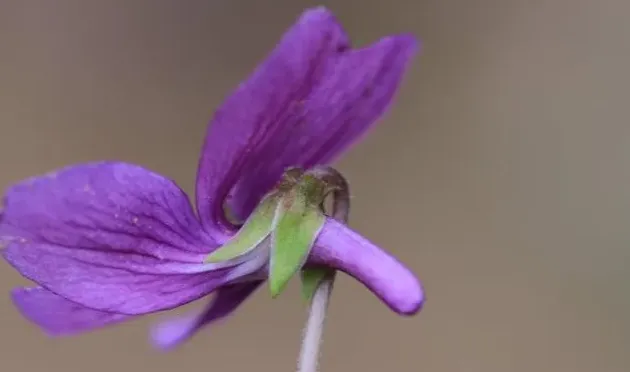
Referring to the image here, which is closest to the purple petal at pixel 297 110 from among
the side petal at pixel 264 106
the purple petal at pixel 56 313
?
the side petal at pixel 264 106

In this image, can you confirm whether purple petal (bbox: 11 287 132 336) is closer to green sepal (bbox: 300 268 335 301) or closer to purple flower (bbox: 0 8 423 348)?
purple flower (bbox: 0 8 423 348)

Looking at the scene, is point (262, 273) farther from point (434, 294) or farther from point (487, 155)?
point (487, 155)

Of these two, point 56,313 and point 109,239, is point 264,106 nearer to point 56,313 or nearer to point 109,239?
point 109,239

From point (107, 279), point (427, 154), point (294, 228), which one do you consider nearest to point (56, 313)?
point (107, 279)

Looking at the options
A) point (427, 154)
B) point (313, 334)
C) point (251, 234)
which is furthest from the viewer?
point (427, 154)

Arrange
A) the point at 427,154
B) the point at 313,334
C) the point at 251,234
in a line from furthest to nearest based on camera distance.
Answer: the point at 427,154 < the point at 251,234 < the point at 313,334

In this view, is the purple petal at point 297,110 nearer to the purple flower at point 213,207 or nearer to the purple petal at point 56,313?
the purple flower at point 213,207
